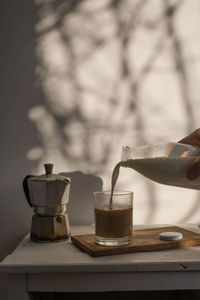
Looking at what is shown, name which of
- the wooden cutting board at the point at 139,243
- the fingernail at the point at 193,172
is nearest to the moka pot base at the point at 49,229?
the wooden cutting board at the point at 139,243

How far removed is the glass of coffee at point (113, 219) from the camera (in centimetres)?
107

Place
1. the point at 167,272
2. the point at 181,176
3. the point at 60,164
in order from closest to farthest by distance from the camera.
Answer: the point at 167,272
the point at 181,176
the point at 60,164

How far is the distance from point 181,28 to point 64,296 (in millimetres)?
1093

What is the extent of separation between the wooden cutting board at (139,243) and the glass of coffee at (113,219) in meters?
0.03

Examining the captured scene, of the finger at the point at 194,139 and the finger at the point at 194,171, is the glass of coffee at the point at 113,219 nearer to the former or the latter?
the finger at the point at 194,171

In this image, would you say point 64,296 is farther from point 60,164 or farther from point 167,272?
point 167,272

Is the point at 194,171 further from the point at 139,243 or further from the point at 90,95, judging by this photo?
the point at 90,95

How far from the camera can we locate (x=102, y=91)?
1.46 meters

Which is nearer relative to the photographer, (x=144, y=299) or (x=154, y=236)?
(x=154, y=236)

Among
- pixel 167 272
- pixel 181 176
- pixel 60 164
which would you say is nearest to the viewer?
pixel 167 272

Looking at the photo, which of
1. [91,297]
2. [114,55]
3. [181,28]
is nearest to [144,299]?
[91,297]

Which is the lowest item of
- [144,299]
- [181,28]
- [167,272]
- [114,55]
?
[144,299]

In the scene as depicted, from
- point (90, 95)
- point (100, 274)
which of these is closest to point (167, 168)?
point (100, 274)

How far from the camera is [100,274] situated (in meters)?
0.96
